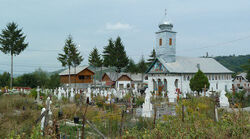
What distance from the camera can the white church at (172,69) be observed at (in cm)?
3500

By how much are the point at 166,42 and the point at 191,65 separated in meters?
5.92

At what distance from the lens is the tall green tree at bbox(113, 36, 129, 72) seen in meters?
44.9

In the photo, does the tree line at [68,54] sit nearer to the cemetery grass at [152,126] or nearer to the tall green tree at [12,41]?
the tall green tree at [12,41]

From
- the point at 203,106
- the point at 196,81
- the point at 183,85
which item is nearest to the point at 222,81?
the point at 183,85

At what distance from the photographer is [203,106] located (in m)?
11.1

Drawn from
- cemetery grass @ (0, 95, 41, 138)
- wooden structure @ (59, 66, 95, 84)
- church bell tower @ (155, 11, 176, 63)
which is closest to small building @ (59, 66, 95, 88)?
wooden structure @ (59, 66, 95, 84)

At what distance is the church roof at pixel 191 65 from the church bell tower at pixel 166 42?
116 centimetres

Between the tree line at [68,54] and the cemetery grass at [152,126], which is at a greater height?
the tree line at [68,54]

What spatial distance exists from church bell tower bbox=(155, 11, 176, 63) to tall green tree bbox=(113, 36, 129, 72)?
9.05 m

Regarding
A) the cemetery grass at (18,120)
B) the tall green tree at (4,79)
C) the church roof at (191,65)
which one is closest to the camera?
the cemetery grass at (18,120)

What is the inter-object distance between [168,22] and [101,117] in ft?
105

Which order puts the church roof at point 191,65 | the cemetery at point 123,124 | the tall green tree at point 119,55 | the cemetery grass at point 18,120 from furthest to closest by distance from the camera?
the tall green tree at point 119,55, the church roof at point 191,65, the cemetery grass at point 18,120, the cemetery at point 123,124

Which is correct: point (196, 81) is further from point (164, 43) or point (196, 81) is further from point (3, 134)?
point (3, 134)

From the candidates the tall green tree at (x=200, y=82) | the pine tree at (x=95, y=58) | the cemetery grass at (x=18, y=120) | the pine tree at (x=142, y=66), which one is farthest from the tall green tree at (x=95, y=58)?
the cemetery grass at (x=18, y=120)
